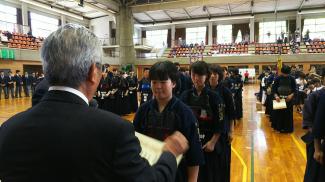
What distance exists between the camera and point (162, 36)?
32.3m

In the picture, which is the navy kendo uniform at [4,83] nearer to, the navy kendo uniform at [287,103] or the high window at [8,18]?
the high window at [8,18]

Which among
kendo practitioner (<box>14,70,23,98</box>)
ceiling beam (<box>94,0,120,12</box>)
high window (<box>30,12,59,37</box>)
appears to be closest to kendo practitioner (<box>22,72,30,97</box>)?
kendo practitioner (<box>14,70,23,98</box>)

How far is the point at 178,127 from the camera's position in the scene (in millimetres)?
2045

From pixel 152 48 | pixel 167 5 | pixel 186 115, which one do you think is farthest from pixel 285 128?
pixel 152 48

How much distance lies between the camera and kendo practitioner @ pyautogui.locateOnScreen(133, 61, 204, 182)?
2055 millimetres

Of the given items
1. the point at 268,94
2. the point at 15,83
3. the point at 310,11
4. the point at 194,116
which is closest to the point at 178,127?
the point at 194,116

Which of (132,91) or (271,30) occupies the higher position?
(271,30)

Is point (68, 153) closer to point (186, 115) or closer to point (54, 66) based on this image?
point (54, 66)

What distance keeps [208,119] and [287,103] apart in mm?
5247

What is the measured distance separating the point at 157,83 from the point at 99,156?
4.19 ft

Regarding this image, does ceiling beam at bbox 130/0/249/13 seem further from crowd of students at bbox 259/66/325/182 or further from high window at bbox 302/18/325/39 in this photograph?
crowd of students at bbox 259/66/325/182

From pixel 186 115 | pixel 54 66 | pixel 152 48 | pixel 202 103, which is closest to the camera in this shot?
pixel 54 66

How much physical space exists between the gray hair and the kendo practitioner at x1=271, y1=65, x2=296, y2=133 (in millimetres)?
6787

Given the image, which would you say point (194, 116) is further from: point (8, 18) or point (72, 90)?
point (8, 18)
